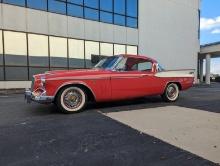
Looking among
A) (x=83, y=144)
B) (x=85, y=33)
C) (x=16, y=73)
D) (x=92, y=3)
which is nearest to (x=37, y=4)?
(x=85, y=33)

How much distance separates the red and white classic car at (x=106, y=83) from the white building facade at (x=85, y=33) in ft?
39.9

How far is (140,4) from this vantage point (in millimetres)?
25906

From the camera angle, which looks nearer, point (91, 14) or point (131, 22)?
point (91, 14)

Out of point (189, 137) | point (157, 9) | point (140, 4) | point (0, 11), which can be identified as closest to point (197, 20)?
point (157, 9)

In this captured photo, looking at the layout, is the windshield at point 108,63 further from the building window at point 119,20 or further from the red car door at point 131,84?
the building window at point 119,20

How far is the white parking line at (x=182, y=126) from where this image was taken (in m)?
4.06

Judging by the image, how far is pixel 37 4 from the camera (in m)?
19.4

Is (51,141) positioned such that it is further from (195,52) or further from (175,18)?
(195,52)

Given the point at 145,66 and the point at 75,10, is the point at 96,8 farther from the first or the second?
the point at 145,66

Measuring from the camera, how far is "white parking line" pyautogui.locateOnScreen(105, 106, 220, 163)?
4.06 m

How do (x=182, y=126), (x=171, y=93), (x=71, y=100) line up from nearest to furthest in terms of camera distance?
(x=182, y=126)
(x=71, y=100)
(x=171, y=93)

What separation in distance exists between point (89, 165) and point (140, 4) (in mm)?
24368

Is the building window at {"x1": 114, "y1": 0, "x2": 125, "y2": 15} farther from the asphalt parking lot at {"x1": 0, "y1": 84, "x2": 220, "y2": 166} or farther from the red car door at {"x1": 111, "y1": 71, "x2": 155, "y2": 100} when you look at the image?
the asphalt parking lot at {"x1": 0, "y1": 84, "x2": 220, "y2": 166}

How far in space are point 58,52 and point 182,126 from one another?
16.5 meters
